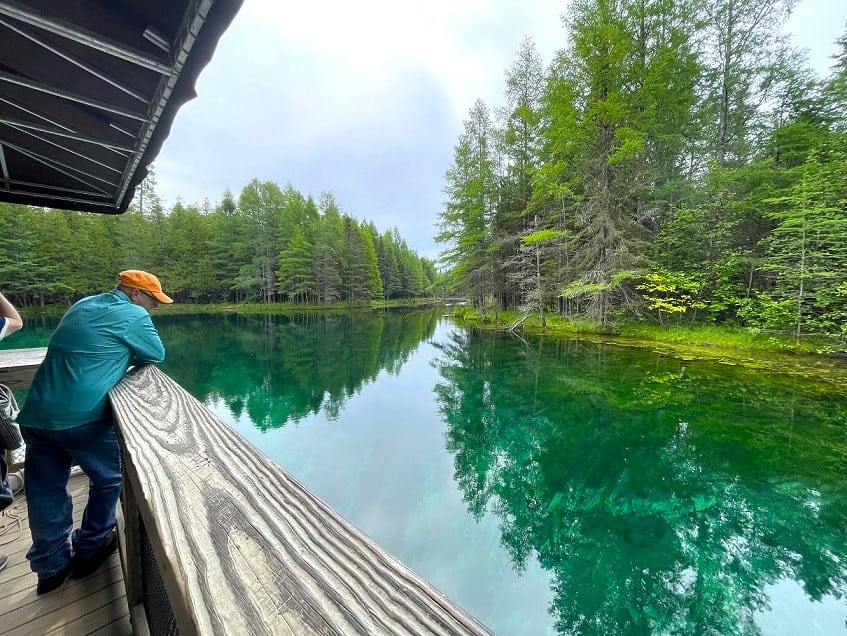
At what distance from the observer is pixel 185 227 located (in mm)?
37969

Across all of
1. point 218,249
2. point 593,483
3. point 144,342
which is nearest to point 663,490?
point 593,483

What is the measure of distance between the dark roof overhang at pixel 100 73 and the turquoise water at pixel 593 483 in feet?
14.6

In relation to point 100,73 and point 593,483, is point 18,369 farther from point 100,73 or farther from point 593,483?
point 593,483

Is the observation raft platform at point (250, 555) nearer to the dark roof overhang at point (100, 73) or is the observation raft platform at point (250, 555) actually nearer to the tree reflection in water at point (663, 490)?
the dark roof overhang at point (100, 73)

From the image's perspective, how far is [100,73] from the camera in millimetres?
1631

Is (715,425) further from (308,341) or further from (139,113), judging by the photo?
(308,341)

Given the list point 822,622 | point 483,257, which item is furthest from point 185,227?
point 822,622

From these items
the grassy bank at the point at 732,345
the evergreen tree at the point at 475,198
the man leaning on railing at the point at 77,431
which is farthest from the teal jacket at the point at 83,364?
the evergreen tree at the point at 475,198

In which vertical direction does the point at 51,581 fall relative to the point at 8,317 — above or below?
below

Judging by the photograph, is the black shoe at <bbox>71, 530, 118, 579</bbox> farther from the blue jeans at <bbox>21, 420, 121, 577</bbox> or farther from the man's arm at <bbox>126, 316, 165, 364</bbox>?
the man's arm at <bbox>126, 316, 165, 364</bbox>

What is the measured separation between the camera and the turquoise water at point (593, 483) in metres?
2.90

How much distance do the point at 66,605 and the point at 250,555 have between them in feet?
6.16

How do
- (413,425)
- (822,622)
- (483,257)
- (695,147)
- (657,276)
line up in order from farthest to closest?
(483,257)
(695,147)
(657,276)
(413,425)
(822,622)

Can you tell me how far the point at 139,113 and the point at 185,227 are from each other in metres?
45.9
